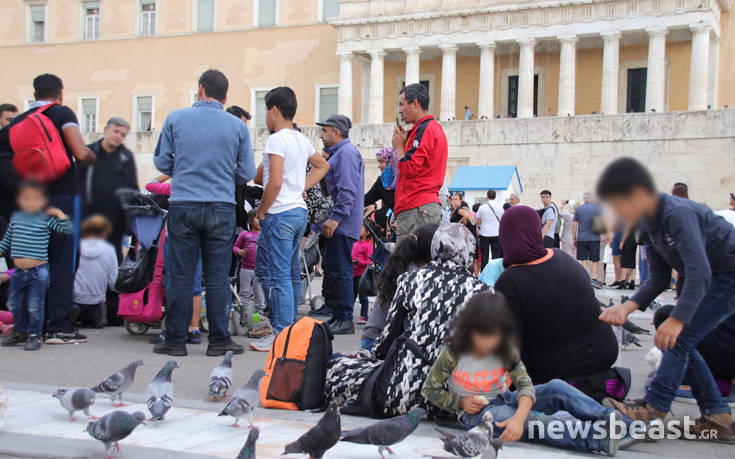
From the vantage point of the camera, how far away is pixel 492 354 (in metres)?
2.53

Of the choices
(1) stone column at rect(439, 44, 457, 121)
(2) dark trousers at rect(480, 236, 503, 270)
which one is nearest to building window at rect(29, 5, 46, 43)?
(1) stone column at rect(439, 44, 457, 121)

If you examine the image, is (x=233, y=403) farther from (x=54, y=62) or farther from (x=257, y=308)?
(x=54, y=62)

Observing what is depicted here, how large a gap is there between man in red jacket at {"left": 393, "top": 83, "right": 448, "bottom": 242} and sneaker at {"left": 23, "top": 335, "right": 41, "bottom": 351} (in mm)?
2820

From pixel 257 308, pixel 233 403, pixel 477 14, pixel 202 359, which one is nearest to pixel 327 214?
pixel 257 308

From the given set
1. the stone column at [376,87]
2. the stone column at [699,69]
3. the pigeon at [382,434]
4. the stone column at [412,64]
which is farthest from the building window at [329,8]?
the pigeon at [382,434]

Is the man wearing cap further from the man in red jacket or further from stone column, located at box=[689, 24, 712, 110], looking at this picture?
stone column, located at box=[689, 24, 712, 110]

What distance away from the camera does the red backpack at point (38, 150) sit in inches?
66.7

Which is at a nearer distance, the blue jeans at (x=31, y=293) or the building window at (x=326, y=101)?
the blue jeans at (x=31, y=293)

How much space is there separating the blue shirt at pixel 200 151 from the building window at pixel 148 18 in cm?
4477

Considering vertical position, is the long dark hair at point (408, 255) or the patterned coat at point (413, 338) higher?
the long dark hair at point (408, 255)

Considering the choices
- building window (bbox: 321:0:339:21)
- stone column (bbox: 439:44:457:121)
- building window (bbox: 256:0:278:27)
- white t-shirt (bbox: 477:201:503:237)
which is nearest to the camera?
white t-shirt (bbox: 477:201:503:237)

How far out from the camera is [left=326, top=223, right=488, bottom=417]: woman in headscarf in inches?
144

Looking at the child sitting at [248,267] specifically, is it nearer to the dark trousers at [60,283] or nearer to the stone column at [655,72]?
the dark trousers at [60,283]

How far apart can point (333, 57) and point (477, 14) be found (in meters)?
9.87
